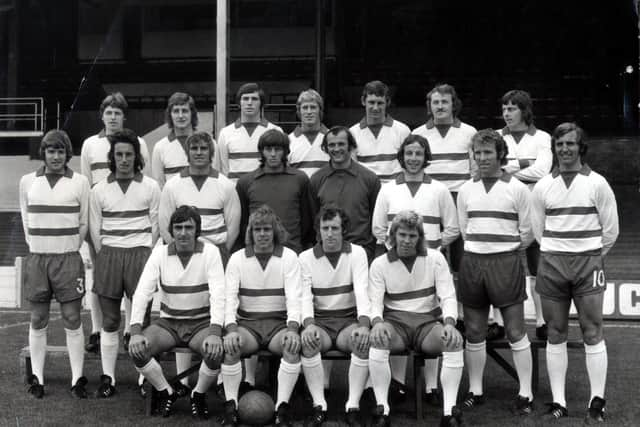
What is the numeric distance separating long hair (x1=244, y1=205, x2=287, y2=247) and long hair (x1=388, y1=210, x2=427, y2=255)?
0.64 metres

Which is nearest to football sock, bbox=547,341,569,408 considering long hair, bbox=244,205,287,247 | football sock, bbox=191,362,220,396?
long hair, bbox=244,205,287,247

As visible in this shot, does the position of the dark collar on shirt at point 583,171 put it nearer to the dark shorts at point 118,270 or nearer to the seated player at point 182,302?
the seated player at point 182,302

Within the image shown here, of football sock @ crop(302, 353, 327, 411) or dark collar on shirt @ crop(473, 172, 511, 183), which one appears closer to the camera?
football sock @ crop(302, 353, 327, 411)

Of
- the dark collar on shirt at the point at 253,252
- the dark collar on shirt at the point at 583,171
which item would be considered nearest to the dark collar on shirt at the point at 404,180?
the dark collar on shirt at the point at 583,171

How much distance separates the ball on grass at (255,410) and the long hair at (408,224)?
1142mm

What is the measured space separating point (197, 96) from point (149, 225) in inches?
485

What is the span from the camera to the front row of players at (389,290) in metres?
4.33

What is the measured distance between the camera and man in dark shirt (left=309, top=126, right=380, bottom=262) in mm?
4949

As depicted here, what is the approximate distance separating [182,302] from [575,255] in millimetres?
2276

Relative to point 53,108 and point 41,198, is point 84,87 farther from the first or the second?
point 41,198

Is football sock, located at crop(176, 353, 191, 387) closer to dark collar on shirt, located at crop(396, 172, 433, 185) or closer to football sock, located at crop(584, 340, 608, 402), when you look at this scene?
dark collar on shirt, located at crop(396, 172, 433, 185)

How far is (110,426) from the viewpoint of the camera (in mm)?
4309

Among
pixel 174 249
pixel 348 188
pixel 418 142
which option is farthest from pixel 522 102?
pixel 174 249

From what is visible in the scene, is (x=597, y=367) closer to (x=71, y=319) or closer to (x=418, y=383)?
(x=418, y=383)
